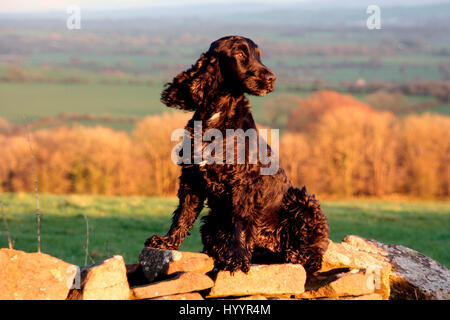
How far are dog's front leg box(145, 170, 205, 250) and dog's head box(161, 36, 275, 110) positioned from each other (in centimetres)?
81

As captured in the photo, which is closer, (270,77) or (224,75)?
(270,77)

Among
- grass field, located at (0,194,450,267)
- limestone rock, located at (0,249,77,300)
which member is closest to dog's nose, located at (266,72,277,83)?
limestone rock, located at (0,249,77,300)

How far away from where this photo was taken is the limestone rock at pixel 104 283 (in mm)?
5020

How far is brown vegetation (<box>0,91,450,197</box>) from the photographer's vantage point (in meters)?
39.2

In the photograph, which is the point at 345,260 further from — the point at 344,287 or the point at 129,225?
the point at 129,225

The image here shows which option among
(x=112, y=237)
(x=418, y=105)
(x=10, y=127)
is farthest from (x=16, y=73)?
(x=112, y=237)

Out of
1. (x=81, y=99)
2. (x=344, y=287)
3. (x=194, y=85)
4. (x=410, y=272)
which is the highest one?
(x=194, y=85)

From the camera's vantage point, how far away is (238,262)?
5363 mm

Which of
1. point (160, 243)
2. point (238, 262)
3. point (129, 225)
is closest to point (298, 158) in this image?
point (129, 225)

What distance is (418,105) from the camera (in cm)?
6944

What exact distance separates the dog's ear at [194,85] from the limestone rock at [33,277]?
1.99m

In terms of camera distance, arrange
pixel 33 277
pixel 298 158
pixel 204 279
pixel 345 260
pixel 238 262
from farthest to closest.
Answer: pixel 298 158
pixel 345 260
pixel 204 279
pixel 238 262
pixel 33 277

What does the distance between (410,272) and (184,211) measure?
3094 millimetres
